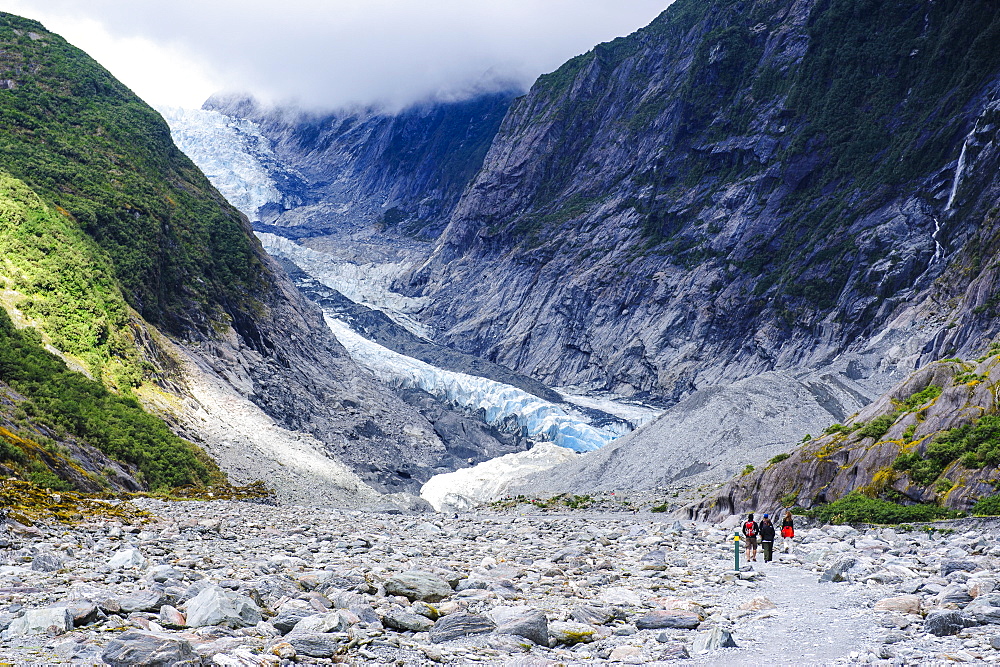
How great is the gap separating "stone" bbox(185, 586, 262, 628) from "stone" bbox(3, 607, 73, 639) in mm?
1157

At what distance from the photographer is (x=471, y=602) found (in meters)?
9.98

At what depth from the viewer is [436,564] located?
14.4m

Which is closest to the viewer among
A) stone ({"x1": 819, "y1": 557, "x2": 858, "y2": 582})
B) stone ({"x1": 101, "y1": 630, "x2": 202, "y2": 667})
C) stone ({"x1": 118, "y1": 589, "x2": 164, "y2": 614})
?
stone ({"x1": 101, "y1": 630, "x2": 202, "y2": 667})

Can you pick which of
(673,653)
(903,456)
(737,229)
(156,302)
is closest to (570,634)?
(673,653)

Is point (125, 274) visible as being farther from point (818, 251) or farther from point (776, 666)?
point (818, 251)

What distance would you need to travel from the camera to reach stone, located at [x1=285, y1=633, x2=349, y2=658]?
728 cm

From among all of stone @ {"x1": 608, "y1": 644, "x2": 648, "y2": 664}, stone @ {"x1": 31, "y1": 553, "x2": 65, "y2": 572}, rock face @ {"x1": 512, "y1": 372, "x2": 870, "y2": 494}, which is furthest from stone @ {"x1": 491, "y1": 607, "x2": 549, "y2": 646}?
rock face @ {"x1": 512, "y1": 372, "x2": 870, "y2": 494}

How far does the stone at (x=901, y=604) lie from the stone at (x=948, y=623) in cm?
112

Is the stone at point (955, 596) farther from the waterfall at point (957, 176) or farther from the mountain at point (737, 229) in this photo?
the waterfall at point (957, 176)

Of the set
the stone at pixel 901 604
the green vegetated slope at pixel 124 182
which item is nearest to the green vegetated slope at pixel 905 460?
the stone at pixel 901 604

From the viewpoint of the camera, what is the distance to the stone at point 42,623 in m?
7.39

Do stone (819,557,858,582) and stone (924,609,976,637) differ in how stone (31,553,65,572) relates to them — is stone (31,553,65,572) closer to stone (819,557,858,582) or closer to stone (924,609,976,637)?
stone (924,609,976,637)

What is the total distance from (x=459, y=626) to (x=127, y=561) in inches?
250

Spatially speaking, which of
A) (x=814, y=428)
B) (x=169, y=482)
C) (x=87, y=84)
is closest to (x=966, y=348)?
(x=814, y=428)
